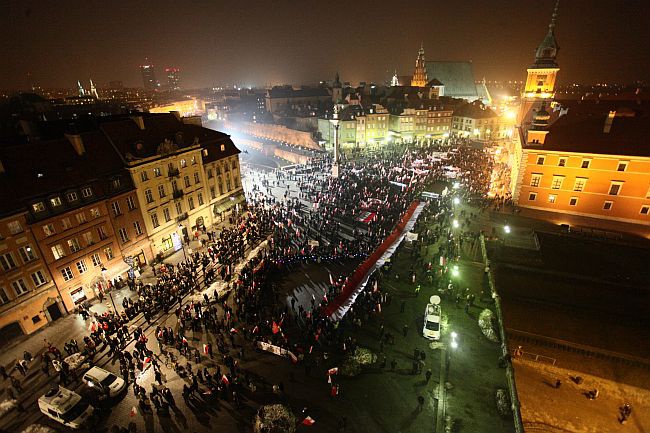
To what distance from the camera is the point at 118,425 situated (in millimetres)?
17312

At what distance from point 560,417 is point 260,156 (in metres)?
82.8

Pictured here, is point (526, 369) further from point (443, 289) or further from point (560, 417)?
point (443, 289)

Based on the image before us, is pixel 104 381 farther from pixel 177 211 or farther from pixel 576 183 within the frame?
pixel 576 183

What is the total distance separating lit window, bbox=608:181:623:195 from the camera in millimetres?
36169

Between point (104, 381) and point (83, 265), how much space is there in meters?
12.1

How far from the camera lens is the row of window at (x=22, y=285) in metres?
22.2

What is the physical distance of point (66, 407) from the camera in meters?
16.9

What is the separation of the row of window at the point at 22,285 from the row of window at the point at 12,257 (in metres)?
1.08

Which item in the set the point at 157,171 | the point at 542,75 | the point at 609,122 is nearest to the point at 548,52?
the point at 542,75

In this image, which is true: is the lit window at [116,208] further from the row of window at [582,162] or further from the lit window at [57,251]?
the row of window at [582,162]

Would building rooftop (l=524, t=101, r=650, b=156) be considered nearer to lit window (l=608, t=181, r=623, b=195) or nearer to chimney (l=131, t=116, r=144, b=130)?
lit window (l=608, t=181, r=623, b=195)

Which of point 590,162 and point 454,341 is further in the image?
point 590,162

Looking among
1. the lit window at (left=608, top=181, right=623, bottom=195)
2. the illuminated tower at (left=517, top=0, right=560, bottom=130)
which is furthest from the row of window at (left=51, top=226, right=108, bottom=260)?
the illuminated tower at (left=517, top=0, right=560, bottom=130)

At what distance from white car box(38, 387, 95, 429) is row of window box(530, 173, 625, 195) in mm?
47406
